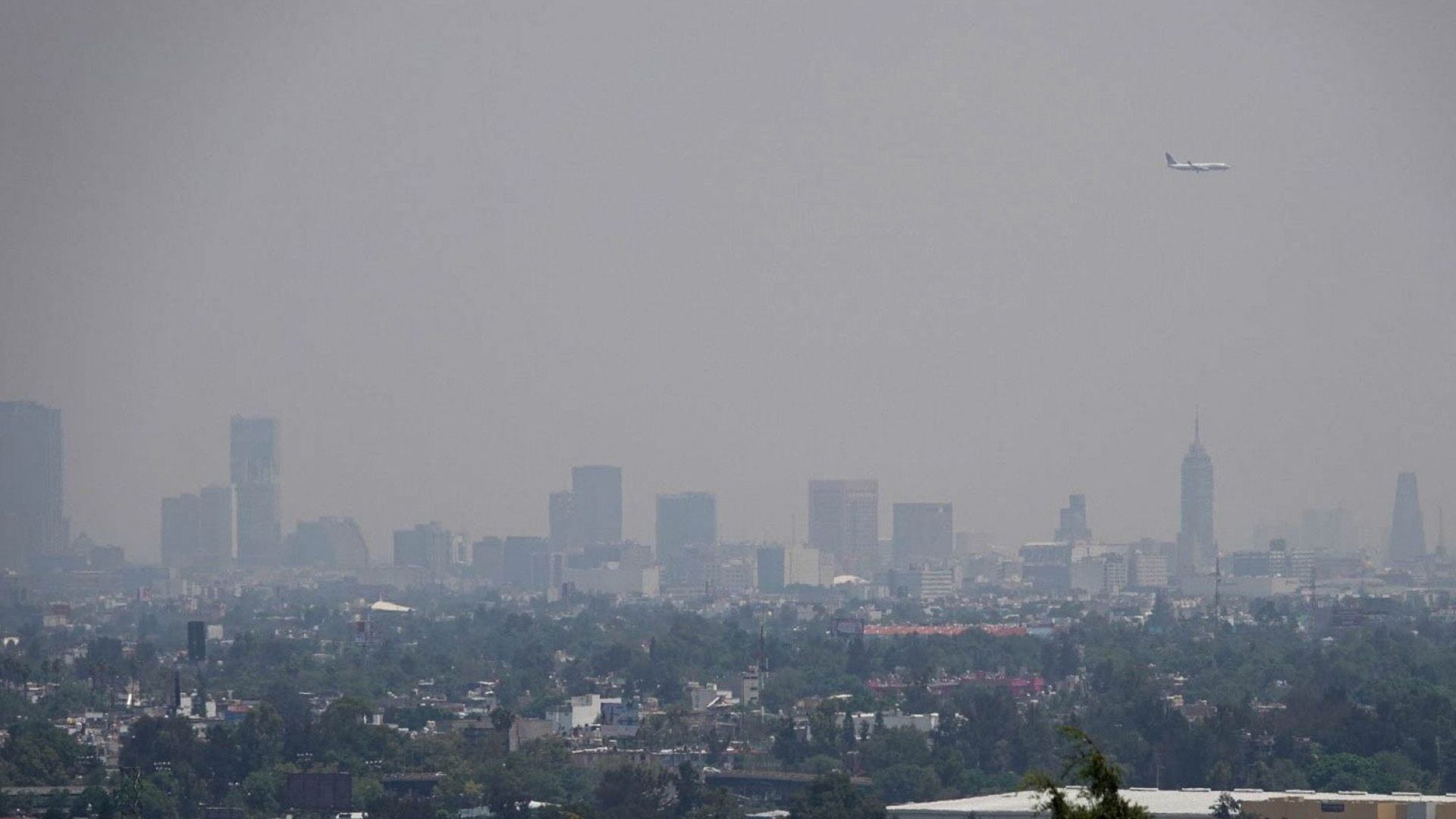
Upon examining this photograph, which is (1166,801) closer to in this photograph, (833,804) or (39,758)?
(833,804)

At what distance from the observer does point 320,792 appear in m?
82.7

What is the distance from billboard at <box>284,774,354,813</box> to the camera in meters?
81.4

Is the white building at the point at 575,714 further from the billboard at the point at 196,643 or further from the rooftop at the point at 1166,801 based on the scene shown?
the rooftop at the point at 1166,801

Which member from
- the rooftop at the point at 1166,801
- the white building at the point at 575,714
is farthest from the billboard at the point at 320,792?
the white building at the point at 575,714

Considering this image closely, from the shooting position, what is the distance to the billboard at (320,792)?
81.4 meters

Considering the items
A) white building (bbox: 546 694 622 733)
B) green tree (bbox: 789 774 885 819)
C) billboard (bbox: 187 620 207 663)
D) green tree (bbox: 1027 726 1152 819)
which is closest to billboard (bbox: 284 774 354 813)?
green tree (bbox: 789 774 885 819)

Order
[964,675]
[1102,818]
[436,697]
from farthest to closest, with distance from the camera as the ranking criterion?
1. [964,675]
2. [436,697]
3. [1102,818]

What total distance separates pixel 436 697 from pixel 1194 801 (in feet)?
201

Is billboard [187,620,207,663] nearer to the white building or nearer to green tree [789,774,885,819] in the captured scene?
the white building

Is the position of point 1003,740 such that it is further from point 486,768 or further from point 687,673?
point 687,673

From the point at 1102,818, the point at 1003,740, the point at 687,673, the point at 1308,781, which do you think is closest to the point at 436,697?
the point at 687,673

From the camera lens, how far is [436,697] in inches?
5049

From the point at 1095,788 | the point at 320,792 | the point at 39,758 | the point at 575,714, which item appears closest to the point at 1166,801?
the point at 320,792

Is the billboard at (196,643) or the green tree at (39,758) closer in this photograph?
the green tree at (39,758)
